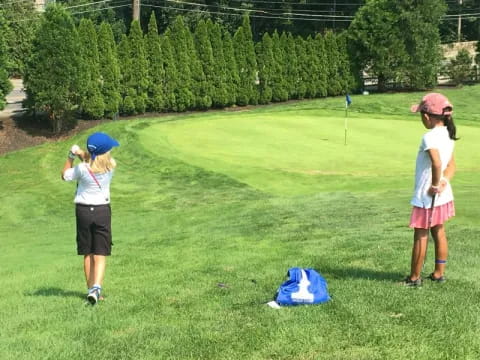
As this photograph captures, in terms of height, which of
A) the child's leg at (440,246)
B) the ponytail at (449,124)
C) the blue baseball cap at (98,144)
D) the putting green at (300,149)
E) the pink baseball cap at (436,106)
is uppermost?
the pink baseball cap at (436,106)

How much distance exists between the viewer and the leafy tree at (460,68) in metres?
45.9

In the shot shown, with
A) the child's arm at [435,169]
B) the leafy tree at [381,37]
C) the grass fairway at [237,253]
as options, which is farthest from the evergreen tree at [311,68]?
the child's arm at [435,169]

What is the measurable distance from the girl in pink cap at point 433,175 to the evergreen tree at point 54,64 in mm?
23258


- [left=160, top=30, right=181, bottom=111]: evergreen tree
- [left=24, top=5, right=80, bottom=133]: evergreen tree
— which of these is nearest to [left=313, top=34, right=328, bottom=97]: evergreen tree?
[left=160, top=30, right=181, bottom=111]: evergreen tree

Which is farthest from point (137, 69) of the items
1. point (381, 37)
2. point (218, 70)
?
point (381, 37)

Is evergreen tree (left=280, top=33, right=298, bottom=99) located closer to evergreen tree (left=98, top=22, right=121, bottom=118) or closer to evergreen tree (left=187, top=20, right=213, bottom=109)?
evergreen tree (left=187, top=20, right=213, bottom=109)

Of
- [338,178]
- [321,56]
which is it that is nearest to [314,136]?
[338,178]

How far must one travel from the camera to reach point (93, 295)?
6.09 m

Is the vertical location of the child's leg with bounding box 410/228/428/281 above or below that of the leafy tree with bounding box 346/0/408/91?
below

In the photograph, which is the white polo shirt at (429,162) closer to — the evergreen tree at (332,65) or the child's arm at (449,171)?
the child's arm at (449,171)

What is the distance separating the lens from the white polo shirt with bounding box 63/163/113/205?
240 inches

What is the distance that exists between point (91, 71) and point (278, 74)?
45.4ft

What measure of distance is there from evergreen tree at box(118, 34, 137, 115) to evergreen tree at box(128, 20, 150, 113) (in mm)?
129

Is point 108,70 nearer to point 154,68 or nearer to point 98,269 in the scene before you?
point 154,68
